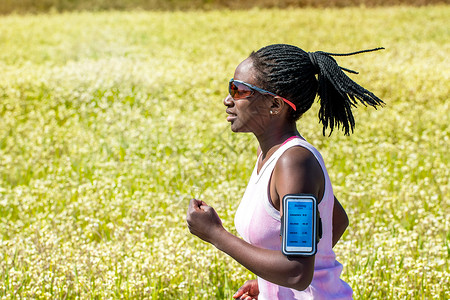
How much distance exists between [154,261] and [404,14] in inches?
1042

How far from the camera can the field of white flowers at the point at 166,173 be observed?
14.5 feet

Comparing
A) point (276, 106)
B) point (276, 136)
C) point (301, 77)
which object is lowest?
point (276, 136)

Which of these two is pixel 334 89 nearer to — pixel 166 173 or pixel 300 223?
pixel 300 223

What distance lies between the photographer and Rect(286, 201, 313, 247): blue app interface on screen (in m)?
2.20

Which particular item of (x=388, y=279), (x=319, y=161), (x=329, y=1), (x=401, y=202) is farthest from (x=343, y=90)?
(x=329, y=1)

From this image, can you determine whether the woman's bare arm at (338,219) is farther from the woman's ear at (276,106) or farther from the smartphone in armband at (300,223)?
the smartphone in armband at (300,223)

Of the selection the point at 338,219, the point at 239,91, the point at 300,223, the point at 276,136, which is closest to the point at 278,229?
the point at 300,223

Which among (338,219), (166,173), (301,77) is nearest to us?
(301,77)

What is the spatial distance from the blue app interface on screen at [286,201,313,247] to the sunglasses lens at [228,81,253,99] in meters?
0.63

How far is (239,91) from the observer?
104 inches

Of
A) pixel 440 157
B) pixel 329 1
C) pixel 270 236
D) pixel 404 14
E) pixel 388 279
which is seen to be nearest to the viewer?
pixel 270 236

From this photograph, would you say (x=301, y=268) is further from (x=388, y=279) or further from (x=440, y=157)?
(x=440, y=157)

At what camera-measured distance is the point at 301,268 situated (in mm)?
2277

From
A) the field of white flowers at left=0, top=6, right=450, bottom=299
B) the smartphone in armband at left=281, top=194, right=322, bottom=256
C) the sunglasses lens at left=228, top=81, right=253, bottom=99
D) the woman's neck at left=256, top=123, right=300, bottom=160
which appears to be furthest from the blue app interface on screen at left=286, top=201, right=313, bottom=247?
the field of white flowers at left=0, top=6, right=450, bottom=299
